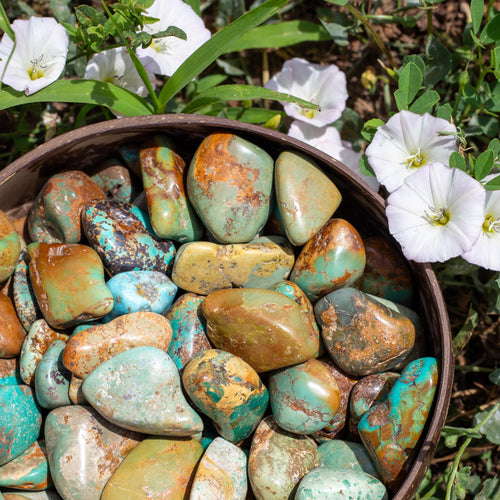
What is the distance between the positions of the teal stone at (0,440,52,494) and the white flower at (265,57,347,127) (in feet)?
3.13

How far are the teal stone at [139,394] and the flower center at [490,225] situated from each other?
699 mm

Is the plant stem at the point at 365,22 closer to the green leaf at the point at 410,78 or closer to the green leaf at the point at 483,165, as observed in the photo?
the green leaf at the point at 410,78

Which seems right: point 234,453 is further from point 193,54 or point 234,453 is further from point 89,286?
point 193,54

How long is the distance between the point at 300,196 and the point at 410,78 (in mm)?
355

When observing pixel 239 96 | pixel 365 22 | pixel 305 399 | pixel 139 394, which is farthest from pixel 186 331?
pixel 365 22

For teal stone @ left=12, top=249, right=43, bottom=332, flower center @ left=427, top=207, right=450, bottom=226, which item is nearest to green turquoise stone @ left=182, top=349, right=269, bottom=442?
teal stone @ left=12, top=249, right=43, bottom=332

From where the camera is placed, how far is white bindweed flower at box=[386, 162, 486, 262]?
118 cm

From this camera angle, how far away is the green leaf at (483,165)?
1.19 m

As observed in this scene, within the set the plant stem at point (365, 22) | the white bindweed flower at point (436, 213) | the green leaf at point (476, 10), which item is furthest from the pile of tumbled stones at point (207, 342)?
the green leaf at point (476, 10)

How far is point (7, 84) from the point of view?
4.20ft

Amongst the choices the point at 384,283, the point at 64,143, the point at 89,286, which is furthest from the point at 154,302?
the point at 384,283

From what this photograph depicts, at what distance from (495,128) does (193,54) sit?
0.74 meters

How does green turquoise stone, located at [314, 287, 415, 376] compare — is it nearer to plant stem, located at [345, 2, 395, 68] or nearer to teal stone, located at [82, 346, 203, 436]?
teal stone, located at [82, 346, 203, 436]

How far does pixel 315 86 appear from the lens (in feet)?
5.17
